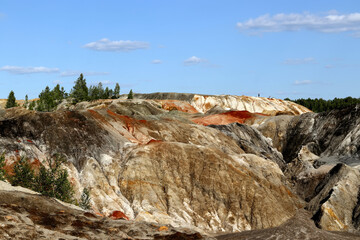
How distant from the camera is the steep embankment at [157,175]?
62.4 meters

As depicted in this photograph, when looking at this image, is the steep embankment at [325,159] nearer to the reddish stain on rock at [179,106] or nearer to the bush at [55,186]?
the bush at [55,186]

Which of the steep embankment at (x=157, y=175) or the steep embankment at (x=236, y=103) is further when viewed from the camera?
the steep embankment at (x=236, y=103)

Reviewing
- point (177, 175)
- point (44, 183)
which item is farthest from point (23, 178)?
point (177, 175)

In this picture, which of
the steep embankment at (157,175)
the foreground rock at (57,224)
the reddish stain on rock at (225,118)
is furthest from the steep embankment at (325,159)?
the foreground rock at (57,224)

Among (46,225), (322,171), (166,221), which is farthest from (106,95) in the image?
(46,225)

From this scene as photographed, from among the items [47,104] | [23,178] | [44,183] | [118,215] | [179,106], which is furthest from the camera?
[179,106]

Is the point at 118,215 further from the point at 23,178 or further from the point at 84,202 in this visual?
the point at 23,178

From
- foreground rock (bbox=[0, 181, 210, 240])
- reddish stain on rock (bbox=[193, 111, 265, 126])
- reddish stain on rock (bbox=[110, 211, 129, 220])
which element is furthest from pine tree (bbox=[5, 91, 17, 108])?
foreground rock (bbox=[0, 181, 210, 240])

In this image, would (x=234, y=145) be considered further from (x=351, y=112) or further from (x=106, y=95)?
(x=106, y=95)

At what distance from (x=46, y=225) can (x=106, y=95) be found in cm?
12455

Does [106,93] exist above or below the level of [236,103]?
above

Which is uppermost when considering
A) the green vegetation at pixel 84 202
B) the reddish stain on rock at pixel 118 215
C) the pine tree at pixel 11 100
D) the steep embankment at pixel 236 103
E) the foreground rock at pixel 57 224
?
the steep embankment at pixel 236 103

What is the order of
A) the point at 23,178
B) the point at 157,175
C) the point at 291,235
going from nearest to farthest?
the point at 23,178
the point at 291,235
the point at 157,175

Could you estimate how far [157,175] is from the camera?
6688 centimetres
